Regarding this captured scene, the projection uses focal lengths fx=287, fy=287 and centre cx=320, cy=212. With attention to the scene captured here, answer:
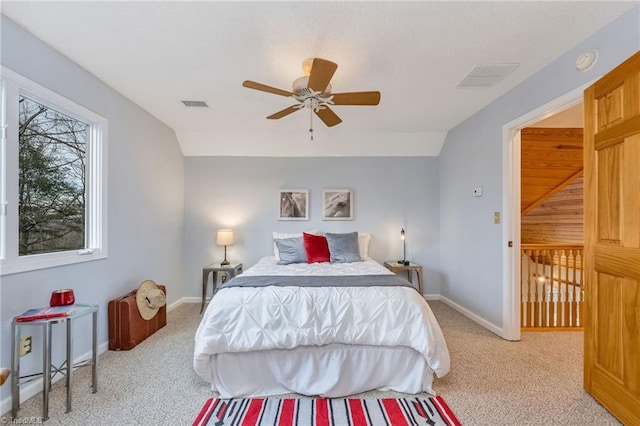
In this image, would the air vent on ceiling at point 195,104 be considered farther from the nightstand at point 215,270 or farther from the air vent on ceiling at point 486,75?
the air vent on ceiling at point 486,75

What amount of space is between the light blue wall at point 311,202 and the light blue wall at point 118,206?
0.94ft

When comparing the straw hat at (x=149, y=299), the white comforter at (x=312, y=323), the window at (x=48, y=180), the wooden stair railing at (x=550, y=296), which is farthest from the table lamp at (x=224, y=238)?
the wooden stair railing at (x=550, y=296)

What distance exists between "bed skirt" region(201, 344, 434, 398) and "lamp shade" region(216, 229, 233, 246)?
7.34 feet

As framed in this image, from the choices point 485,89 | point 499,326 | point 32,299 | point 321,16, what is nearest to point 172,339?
point 32,299

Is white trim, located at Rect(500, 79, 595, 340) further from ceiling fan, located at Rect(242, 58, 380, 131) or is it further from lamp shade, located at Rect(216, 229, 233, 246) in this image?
lamp shade, located at Rect(216, 229, 233, 246)

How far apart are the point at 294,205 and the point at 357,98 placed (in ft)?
7.91

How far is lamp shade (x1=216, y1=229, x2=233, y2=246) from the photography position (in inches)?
161

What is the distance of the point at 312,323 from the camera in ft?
6.69

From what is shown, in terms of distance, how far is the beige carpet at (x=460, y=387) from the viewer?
1808 mm

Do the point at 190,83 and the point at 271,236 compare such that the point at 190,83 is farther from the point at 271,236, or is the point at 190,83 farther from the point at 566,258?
the point at 566,258

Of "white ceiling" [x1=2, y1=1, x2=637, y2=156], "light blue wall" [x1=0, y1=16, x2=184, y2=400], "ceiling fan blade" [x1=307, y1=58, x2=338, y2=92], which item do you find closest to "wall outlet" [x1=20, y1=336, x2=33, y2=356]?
Result: "light blue wall" [x1=0, y1=16, x2=184, y2=400]

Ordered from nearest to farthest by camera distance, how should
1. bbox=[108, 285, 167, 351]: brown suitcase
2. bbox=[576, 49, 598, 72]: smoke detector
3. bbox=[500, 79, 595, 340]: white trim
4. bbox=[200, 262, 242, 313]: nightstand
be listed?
bbox=[576, 49, 598, 72]: smoke detector
bbox=[108, 285, 167, 351]: brown suitcase
bbox=[500, 79, 595, 340]: white trim
bbox=[200, 262, 242, 313]: nightstand

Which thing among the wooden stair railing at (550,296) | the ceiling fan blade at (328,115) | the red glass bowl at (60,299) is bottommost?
the wooden stair railing at (550,296)

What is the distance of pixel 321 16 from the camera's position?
5.93 ft
